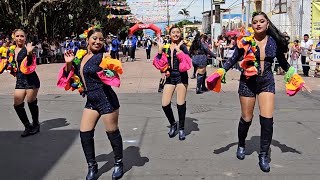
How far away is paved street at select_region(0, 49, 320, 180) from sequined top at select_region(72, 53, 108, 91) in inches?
40.8

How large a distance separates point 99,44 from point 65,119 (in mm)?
3979

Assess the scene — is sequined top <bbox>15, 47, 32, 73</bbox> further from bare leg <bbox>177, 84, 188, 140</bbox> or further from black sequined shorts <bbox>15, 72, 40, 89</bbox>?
bare leg <bbox>177, 84, 188, 140</bbox>

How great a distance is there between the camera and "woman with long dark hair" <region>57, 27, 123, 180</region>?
166 inches

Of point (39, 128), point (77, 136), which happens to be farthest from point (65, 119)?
point (77, 136)

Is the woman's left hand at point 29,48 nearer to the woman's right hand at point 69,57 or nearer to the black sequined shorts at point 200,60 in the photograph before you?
the woman's right hand at point 69,57

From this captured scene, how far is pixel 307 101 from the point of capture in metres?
9.64

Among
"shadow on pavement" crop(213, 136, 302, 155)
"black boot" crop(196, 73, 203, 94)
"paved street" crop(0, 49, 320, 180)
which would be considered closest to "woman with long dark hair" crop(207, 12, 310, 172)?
"paved street" crop(0, 49, 320, 180)

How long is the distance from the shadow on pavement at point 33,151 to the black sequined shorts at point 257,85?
2.47m

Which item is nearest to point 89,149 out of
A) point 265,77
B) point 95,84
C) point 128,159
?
point 95,84

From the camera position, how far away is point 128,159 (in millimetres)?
5215

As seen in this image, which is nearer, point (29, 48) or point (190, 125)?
point (29, 48)

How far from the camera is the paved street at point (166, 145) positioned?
4695 mm

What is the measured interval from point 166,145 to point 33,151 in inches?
71.7

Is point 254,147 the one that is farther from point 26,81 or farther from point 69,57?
point 26,81
